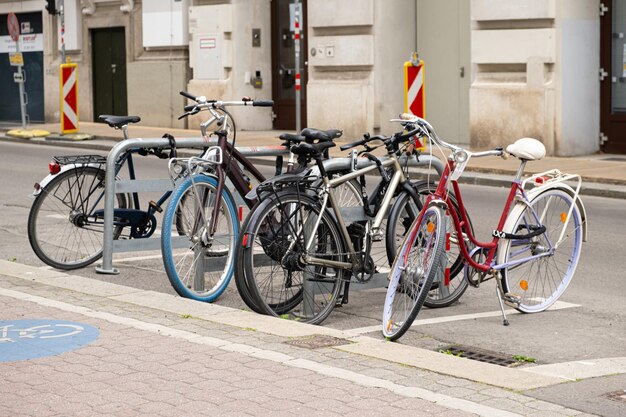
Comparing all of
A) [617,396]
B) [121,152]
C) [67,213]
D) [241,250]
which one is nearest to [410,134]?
[241,250]

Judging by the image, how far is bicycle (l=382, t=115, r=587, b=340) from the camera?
736 cm

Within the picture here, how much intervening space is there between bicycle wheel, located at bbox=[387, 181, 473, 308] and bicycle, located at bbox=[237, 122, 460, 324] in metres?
0.07

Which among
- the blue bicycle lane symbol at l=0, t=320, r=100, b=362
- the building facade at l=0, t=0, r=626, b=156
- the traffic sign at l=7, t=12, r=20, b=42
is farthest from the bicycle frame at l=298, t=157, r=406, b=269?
the traffic sign at l=7, t=12, r=20, b=42

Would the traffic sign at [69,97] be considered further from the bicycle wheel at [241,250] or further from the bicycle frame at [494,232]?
the bicycle frame at [494,232]

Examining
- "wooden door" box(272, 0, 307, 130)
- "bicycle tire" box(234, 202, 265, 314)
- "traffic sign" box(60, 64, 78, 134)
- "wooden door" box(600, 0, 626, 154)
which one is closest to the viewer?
Answer: "bicycle tire" box(234, 202, 265, 314)

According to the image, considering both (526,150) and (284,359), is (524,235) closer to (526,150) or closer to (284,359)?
(526,150)

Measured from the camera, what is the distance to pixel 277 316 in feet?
25.2

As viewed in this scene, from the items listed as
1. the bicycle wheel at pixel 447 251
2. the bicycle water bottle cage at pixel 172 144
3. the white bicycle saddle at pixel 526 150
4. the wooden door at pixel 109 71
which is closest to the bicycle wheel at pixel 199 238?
the bicycle water bottle cage at pixel 172 144

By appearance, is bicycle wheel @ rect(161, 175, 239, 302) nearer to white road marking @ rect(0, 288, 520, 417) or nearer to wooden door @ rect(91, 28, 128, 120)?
white road marking @ rect(0, 288, 520, 417)

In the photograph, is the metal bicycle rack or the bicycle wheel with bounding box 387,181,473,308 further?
the metal bicycle rack

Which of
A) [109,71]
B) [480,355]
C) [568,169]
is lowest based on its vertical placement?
[480,355]

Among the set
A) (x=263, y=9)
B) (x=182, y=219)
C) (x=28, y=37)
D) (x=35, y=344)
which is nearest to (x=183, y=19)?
(x=263, y=9)

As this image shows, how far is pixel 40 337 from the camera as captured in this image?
22.6 feet

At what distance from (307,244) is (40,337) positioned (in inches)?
68.7
